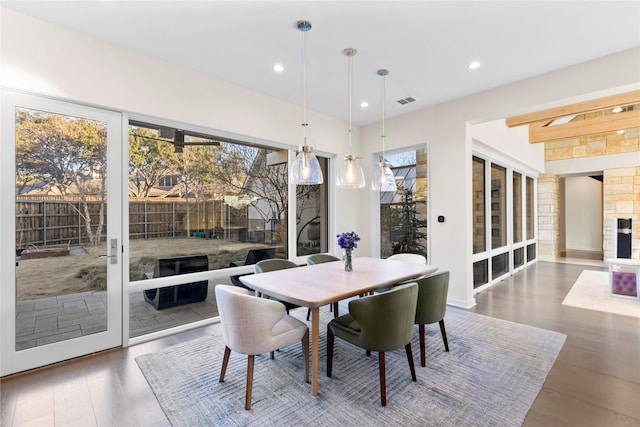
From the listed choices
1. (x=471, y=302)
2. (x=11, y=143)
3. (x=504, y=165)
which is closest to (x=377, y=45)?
(x=11, y=143)

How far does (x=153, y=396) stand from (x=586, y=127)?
8.69 m

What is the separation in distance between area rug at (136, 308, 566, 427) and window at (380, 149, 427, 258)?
6.64ft

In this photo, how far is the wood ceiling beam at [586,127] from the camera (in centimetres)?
575

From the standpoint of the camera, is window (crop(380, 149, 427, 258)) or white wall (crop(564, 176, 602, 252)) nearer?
window (crop(380, 149, 427, 258))

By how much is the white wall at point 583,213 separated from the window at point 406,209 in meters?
8.09

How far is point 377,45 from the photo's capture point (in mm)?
2869

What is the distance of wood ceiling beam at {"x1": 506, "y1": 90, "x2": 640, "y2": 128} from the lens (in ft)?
13.2

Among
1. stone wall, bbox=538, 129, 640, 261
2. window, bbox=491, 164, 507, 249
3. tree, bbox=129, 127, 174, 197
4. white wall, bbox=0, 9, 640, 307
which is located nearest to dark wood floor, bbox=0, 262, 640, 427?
white wall, bbox=0, 9, 640, 307

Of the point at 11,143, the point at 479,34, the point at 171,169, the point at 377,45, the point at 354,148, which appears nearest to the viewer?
the point at 11,143

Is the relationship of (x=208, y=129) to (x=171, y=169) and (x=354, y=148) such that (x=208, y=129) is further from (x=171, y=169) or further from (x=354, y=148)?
(x=354, y=148)

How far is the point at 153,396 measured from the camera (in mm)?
2195

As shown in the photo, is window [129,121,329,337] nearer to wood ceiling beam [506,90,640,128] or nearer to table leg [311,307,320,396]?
table leg [311,307,320,396]

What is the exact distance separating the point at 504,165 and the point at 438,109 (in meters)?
2.59

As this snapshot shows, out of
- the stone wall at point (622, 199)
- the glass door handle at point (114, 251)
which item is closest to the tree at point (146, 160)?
the glass door handle at point (114, 251)
